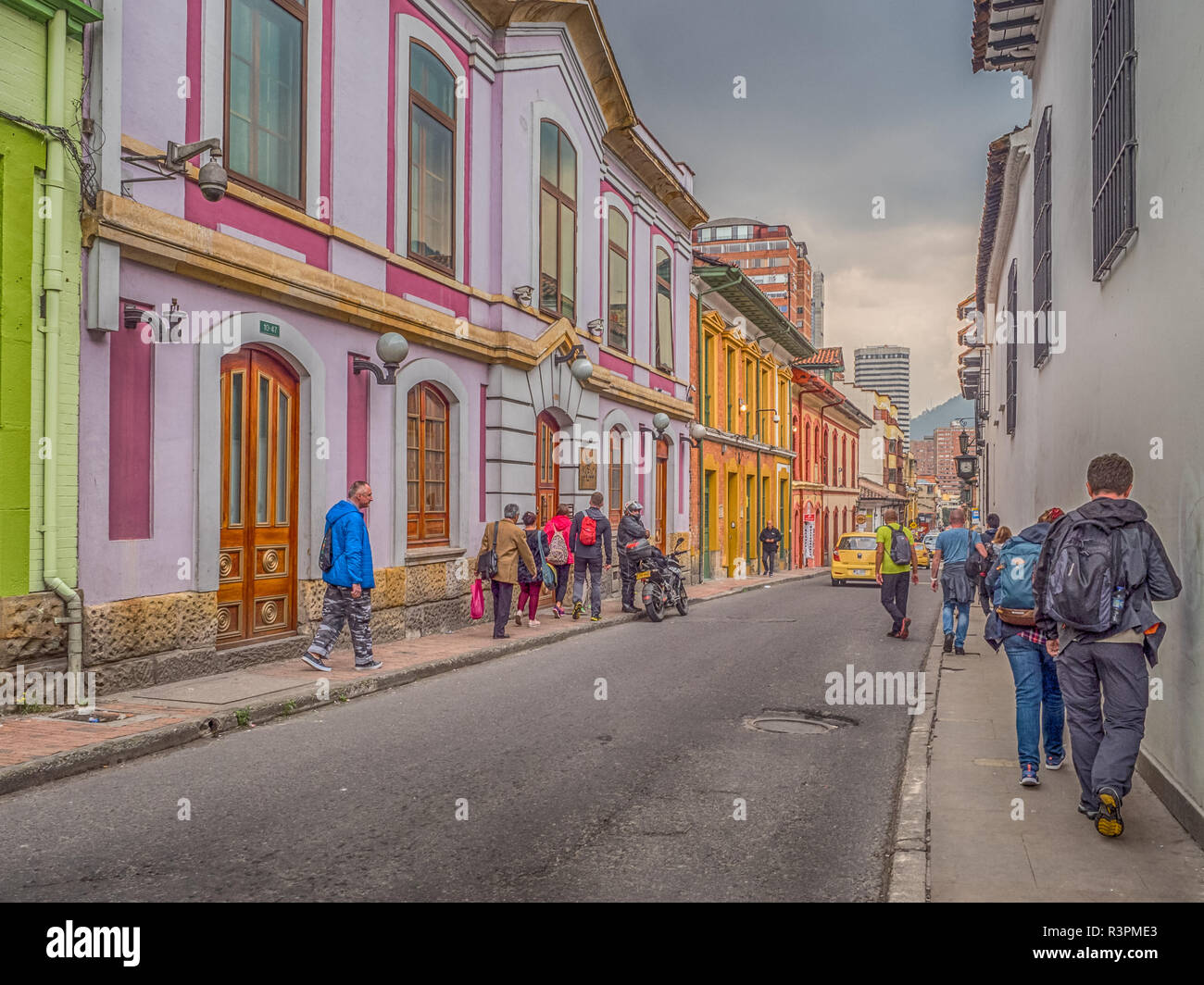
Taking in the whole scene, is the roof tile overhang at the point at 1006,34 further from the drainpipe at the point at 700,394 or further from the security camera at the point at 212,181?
the drainpipe at the point at 700,394

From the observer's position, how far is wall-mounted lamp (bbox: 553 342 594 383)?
1705 cm

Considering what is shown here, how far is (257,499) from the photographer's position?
33.3 feet

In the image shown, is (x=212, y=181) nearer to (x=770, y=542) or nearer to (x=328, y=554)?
(x=328, y=554)

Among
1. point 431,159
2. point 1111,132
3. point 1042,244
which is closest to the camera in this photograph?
point 1111,132

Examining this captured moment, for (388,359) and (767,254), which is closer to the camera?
(388,359)

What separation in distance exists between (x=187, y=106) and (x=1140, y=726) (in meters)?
8.78

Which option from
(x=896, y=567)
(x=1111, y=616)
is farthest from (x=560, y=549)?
(x=1111, y=616)

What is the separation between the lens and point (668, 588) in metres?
16.5

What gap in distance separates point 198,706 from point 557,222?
37.0 feet

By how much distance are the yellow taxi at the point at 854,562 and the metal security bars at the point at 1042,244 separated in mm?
14786

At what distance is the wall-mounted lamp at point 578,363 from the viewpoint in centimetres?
1705

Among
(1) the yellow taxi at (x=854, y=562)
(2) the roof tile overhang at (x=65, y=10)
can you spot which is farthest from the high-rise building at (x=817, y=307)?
(2) the roof tile overhang at (x=65, y=10)
